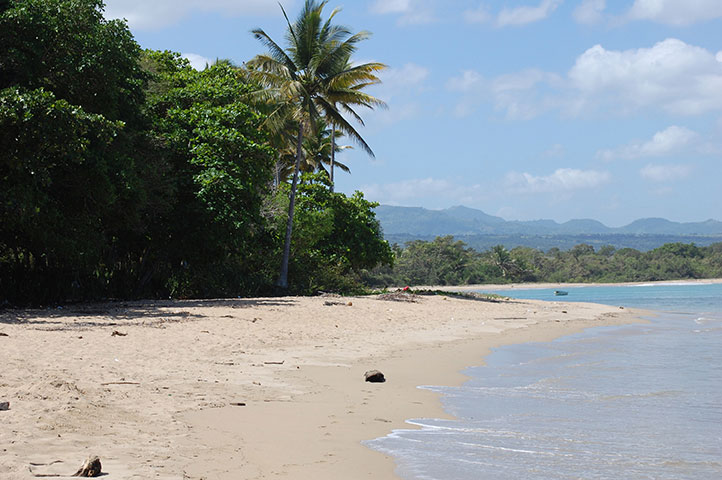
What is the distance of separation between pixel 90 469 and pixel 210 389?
10.9ft

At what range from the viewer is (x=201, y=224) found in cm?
1934

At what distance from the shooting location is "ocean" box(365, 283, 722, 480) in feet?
17.6

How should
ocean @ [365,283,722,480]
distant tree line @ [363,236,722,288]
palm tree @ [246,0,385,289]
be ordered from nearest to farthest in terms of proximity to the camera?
ocean @ [365,283,722,480] → palm tree @ [246,0,385,289] → distant tree line @ [363,236,722,288]

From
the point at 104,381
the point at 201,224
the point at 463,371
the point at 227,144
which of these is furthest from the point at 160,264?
the point at 104,381

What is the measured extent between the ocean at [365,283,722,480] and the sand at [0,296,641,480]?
40cm

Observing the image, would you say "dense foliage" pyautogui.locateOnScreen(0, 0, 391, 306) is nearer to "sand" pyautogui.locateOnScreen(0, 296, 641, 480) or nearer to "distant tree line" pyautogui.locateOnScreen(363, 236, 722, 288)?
"sand" pyautogui.locateOnScreen(0, 296, 641, 480)

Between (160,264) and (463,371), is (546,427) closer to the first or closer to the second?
(463,371)

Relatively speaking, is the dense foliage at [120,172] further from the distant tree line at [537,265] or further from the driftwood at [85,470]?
the distant tree line at [537,265]

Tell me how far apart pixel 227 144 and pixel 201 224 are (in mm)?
2522

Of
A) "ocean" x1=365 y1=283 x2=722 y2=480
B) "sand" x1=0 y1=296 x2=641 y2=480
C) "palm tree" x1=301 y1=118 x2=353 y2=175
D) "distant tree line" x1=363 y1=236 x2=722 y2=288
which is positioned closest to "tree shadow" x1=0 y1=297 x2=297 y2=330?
"sand" x1=0 y1=296 x2=641 y2=480

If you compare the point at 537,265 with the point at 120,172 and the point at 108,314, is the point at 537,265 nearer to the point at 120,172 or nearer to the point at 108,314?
the point at 120,172

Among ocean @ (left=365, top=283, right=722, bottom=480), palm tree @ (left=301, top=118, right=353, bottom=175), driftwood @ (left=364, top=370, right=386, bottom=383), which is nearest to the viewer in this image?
ocean @ (left=365, top=283, right=722, bottom=480)

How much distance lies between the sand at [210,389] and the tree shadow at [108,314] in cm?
6

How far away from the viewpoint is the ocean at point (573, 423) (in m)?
5.36
